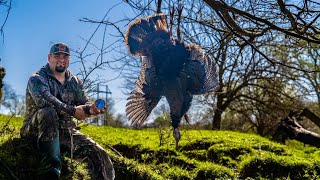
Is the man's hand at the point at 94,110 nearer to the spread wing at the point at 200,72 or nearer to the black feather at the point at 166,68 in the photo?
the black feather at the point at 166,68

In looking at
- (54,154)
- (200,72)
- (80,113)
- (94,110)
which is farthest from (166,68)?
(54,154)

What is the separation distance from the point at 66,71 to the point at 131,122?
2.00 metres

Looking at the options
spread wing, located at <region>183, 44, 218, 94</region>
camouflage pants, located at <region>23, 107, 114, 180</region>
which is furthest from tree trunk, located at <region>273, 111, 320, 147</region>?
spread wing, located at <region>183, 44, 218, 94</region>

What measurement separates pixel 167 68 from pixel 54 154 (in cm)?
242

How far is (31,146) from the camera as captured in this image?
18.7ft

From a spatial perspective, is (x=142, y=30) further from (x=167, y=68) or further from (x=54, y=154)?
(x=54, y=154)

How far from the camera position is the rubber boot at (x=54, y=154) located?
5.03 m

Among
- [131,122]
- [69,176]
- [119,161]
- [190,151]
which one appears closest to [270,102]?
[190,151]

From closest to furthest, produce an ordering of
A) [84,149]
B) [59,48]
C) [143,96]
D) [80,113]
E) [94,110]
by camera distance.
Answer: [143,96], [94,110], [80,113], [59,48], [84,149]

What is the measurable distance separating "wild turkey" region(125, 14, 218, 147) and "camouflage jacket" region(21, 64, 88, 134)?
4.87ft

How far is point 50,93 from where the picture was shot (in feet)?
16.8

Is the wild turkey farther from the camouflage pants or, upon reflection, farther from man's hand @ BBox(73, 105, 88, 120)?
the camouflage pants

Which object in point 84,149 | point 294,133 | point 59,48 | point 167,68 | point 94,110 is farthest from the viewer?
point 294,133

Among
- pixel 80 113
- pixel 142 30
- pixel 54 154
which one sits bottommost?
pixel 54 154
